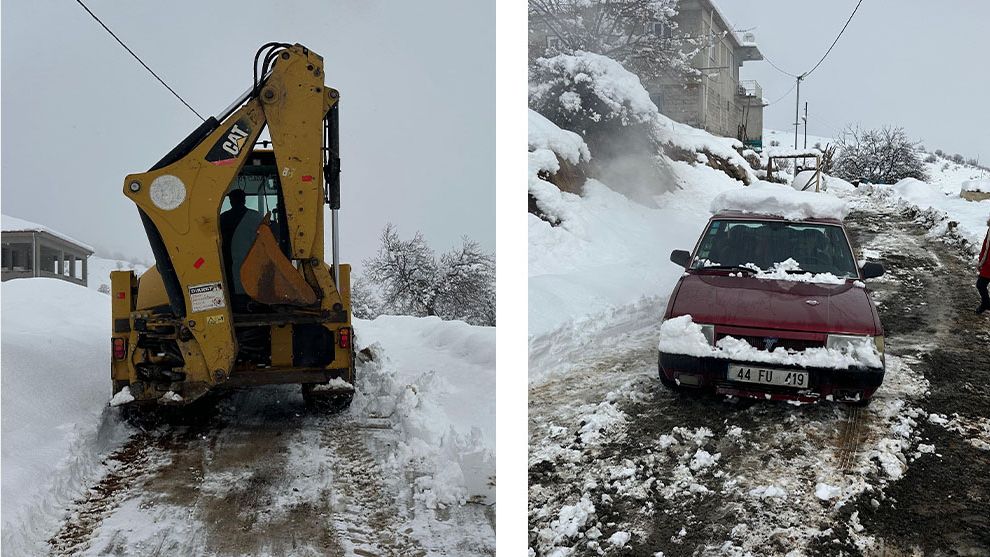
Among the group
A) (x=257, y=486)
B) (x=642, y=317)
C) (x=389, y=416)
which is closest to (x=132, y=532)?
(x=257, y=486)

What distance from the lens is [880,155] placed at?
2.48m

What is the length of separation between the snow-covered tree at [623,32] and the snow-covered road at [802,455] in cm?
100

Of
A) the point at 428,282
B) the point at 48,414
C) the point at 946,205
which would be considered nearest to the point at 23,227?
the point at 48,414

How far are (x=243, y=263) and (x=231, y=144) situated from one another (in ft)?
1.80

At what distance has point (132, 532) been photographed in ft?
7.78

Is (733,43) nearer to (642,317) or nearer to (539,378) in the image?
(642,317)

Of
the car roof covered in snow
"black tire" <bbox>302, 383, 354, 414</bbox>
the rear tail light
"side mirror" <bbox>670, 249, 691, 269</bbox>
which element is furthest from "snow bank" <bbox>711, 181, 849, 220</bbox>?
the rear tail light

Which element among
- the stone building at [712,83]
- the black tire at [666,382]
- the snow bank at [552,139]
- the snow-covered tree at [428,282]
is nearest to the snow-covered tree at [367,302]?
the snow-covered tree at [428,282]

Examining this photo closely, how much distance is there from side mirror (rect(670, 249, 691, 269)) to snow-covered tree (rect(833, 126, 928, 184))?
2.15 feet

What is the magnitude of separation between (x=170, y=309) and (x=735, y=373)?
8.00 ft

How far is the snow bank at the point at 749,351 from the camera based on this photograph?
7.61ft

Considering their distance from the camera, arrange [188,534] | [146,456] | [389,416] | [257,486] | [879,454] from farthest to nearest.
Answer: [389,416]
[146,456]
[257,486]
[188,534]
[879,454]

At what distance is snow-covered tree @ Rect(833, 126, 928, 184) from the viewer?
240 cm

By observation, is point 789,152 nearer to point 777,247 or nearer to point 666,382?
point 777,247
